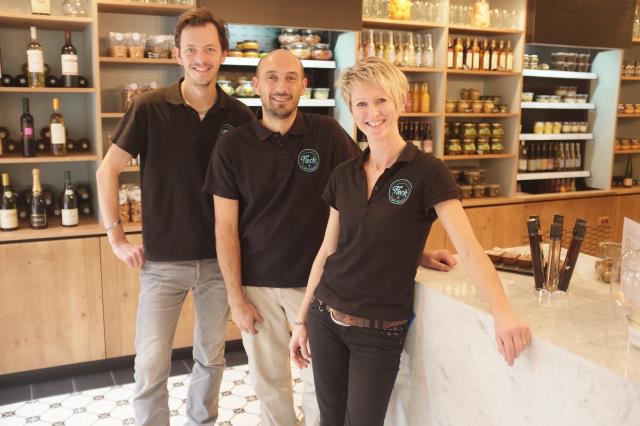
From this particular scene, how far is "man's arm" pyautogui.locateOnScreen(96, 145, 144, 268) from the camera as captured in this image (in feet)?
8.43

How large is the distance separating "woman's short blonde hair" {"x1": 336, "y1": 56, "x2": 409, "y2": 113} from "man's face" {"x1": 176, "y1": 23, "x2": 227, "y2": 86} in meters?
0.76

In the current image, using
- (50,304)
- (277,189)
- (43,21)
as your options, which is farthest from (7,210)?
(277,189)

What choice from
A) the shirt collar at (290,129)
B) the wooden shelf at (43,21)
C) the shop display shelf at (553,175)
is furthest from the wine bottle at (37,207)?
the shop display shelf at (553,175)

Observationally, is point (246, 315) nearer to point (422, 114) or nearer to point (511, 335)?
point (511, 335)

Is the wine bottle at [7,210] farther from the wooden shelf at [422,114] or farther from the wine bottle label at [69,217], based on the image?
the wooden shelf at [422,114]

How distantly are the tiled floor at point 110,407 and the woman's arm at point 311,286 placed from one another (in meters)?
1.12

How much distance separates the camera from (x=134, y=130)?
8.21 feet

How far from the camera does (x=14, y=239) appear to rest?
3.48 meters

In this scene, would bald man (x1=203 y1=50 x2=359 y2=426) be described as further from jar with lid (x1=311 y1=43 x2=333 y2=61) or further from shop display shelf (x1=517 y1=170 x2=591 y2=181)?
shop display shelf (x1=517 y1=170 x2=591 y2=181)

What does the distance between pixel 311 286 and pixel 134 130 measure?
993 mm

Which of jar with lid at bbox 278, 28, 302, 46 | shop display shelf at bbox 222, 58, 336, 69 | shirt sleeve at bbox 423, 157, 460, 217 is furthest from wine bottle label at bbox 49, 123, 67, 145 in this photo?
shirt sleeve at bbox 423, 157, 460, 217

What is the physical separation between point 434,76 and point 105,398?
10.4 feet

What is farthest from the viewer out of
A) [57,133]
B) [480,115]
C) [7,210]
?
[480,115]

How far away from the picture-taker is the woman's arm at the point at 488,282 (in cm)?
163
